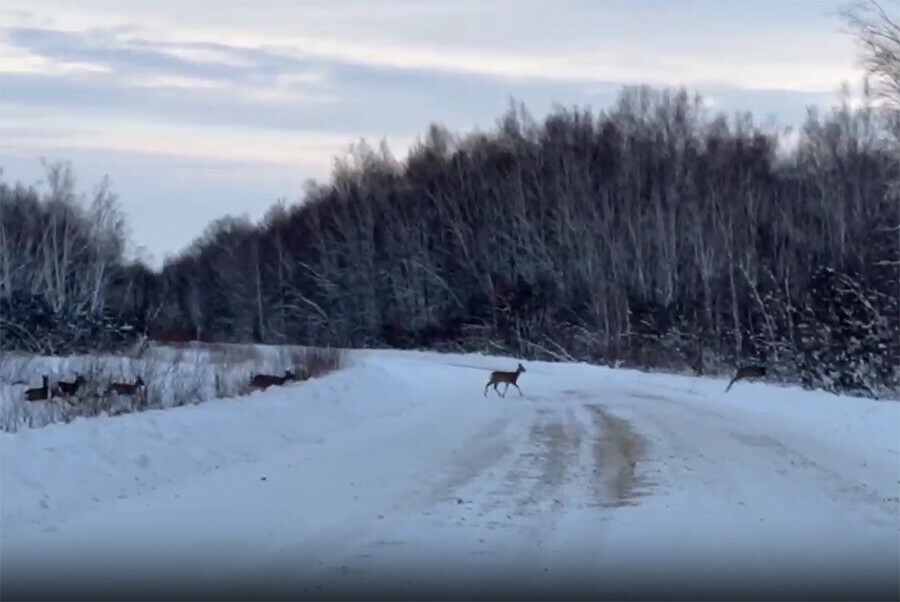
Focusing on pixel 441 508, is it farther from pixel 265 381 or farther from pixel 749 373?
pixel 749 373

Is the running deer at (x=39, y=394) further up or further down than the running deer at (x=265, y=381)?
further up

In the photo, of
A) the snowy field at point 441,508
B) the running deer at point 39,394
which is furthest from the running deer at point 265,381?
the running deer at point 39,394

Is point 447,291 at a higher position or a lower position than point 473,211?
lower

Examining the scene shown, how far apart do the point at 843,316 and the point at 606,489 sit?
2127 cm

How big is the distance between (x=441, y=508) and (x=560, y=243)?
6271cm

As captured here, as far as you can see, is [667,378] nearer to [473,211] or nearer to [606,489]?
[606,489]

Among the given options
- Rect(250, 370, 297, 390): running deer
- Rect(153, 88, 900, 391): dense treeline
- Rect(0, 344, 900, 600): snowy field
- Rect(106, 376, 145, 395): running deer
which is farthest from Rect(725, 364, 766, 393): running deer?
Rect(106, 376, 145, 395): running deer

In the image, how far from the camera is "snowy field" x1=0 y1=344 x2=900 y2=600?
28.2 ft

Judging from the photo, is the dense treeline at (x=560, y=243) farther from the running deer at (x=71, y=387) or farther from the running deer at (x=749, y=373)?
the running deer at (x=71, y=387)

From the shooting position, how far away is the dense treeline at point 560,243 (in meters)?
58.5

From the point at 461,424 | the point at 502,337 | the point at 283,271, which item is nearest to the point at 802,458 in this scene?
the point at 461,424

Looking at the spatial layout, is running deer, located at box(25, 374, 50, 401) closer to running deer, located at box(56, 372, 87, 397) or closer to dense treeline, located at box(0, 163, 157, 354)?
running deer, located at box(56, 372, 87, 397)

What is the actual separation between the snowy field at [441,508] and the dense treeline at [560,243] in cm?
2547

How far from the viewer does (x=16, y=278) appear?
72.2 meters
